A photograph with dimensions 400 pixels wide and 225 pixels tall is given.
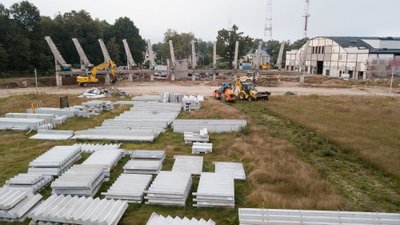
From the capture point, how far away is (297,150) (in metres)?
10.3

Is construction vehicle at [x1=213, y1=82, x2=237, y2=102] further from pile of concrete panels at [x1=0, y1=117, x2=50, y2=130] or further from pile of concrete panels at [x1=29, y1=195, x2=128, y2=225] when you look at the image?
pile of concrete panels at [x1=29, y1=195, x2=128, y2=225]

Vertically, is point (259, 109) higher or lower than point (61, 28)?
lower

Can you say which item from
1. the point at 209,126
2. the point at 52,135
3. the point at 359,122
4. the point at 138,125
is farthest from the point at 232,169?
the point at 359,122

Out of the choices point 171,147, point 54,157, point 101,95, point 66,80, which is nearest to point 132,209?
point 54,157

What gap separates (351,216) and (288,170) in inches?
104

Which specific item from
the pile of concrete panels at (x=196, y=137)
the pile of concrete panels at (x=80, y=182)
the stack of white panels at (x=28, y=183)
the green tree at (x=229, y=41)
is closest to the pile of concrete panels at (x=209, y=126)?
the pile of concrete panels at (x=196, y=137)

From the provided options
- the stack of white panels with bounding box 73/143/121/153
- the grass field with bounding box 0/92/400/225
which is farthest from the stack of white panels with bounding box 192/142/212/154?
the stack of white panels with bounding box 73/143/121/153

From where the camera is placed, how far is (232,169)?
330 inches

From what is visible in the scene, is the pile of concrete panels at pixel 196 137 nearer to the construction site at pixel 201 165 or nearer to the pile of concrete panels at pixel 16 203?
the construction site at pixel 201 165

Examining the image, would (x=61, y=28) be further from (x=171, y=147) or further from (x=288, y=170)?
(x=288, y=170)

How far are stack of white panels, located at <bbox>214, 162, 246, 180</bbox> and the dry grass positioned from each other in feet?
14.2

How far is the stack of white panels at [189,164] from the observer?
27.0ft

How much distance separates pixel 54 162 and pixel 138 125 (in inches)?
224

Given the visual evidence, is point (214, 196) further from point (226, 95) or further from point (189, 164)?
point (226, 95)
